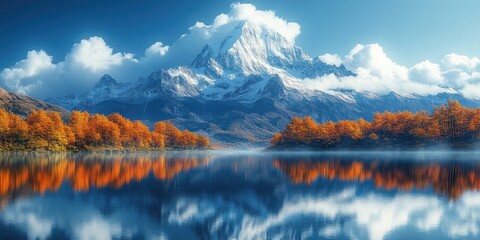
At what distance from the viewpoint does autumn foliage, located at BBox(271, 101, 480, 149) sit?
152 meters

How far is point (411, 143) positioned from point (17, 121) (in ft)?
453

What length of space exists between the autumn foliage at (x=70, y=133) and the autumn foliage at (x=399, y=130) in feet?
226

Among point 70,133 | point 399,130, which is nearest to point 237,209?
point 70,133

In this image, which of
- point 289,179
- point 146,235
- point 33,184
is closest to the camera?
point 146,235

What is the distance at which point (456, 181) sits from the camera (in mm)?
51344

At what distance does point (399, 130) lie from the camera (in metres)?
165

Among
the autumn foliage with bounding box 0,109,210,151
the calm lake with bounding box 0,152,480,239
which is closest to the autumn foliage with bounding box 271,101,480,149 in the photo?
the autumn foliage with bounding box 0,109,210,151

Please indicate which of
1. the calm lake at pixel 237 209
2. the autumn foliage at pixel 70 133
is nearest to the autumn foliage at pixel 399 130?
the autumn foliage at pixel 70 133

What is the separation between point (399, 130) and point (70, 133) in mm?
123245

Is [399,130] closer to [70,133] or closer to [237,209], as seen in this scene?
[70,133]

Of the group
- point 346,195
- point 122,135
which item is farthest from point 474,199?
point 122,135

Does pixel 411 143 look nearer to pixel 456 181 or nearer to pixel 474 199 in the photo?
Answer: pixel 456 181

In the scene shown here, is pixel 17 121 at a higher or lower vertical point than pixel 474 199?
higher

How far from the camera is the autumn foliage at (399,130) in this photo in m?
152
